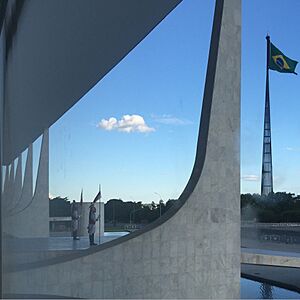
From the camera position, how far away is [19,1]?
3322 mm

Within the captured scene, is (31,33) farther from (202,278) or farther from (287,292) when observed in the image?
(287,292)

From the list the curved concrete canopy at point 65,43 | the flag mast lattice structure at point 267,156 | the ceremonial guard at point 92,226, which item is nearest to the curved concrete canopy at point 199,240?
the ceremonial guard at point 92,226

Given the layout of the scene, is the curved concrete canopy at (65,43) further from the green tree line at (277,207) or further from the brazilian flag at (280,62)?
the green tree line at (277,207)

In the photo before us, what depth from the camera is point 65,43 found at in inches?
148

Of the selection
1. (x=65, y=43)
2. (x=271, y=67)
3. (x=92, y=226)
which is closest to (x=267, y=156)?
(x=271, y=67)

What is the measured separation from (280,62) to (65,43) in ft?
5.39

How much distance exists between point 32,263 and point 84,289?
0.46 meters

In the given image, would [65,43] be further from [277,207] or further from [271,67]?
[277,207]

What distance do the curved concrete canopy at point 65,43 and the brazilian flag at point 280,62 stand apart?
1011 mm

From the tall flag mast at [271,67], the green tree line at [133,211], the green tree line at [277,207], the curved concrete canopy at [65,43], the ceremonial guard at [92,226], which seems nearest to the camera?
the curved concrete canopy at [65,43]

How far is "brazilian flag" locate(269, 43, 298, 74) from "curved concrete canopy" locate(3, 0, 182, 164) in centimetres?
101

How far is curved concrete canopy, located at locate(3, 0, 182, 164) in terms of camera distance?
2.91 meters

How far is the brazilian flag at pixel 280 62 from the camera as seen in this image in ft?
11.6

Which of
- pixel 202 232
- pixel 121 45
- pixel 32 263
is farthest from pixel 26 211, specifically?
pixel 121 45
